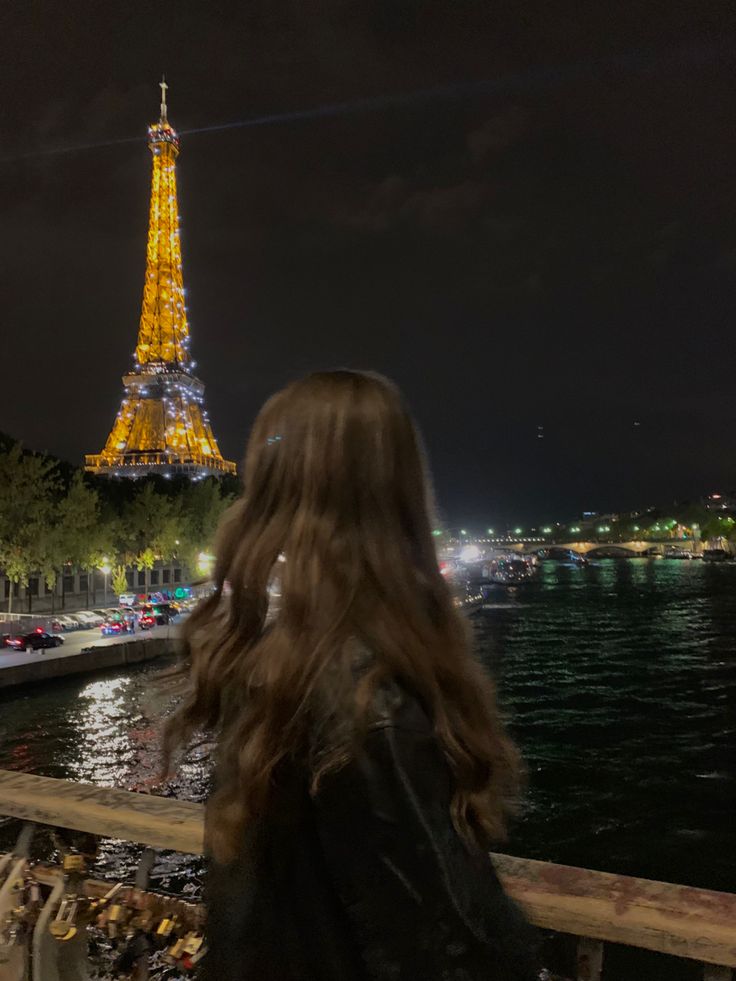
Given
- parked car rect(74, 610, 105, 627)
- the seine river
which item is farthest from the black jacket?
parked car rect(74, 610, 105, 627)

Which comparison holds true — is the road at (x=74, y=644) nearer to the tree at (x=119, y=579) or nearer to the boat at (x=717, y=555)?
the tree at (x=119, y=579)

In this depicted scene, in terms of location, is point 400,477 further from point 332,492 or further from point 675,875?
point 675,875

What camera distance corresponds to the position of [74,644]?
39.0 m

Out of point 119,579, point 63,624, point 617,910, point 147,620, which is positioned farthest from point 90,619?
point 617,910

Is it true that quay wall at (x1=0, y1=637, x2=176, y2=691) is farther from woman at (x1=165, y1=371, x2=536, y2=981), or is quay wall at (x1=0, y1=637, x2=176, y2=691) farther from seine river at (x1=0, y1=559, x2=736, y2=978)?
woman at (x1=165, y1=371, x2=536, y2=981)

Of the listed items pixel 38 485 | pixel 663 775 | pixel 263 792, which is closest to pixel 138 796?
pixel 263 792

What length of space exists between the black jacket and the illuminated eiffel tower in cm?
11052

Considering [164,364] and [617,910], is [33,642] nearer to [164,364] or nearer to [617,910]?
[617,910]

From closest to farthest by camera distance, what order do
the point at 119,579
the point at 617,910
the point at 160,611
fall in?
the point at 617,910, the point at 160,611, the point at 119,579

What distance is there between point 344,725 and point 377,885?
254mm

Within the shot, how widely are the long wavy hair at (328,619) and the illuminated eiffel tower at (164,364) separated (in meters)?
110

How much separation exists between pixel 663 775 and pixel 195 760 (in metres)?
12.1

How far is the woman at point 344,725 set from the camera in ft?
4.46

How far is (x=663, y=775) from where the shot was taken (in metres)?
21.4
